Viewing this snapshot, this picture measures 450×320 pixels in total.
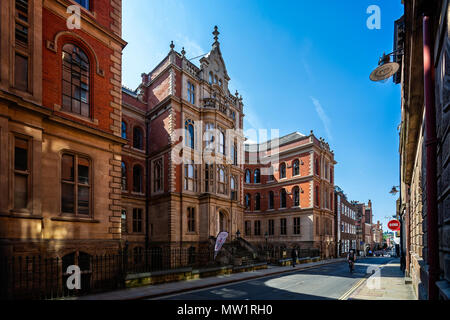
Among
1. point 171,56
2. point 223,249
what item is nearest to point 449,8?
point 223,249

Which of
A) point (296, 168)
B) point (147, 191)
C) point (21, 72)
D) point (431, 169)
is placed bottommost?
point (147, 191)

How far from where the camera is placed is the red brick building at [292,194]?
129 ft

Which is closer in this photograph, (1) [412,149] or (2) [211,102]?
(1) [412,149]

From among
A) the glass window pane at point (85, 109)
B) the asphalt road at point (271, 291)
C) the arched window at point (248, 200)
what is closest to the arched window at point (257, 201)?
the arched window at point (248, 200)

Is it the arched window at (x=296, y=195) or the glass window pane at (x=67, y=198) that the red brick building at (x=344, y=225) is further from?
the glass window pane at (x=67, y=198)

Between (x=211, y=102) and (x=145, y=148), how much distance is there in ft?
29.2

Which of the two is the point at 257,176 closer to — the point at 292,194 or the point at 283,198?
the point at 283,198

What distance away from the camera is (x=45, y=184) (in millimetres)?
11094

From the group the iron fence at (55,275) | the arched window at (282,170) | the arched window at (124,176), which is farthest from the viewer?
the arched window at (282,170)

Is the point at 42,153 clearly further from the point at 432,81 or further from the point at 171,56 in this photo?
the point at 171,56

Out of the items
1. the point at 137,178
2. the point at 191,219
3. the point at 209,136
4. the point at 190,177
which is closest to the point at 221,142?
the point at 209,136

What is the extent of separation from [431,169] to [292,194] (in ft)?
125

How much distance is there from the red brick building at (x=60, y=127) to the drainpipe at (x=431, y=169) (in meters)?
12.0

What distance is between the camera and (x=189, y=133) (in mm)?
27438
